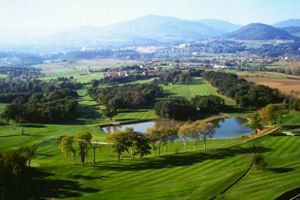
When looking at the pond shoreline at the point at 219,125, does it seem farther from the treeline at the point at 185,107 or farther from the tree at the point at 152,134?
the tree at the point at 152,134

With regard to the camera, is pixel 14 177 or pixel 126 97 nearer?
pixel 14 177

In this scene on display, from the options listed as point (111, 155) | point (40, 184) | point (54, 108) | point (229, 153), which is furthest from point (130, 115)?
point (40, 184)

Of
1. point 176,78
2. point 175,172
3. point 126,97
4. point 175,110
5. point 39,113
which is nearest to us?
point 175,172

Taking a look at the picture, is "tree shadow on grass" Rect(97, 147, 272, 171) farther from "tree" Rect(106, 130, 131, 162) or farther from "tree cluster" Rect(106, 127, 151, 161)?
"tree" Rect(106, 130, 131, 162)

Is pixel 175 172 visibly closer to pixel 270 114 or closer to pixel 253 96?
pixel 270 114

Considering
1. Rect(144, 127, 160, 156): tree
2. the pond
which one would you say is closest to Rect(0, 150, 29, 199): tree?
Rect(144, 127, 160, 156): tree

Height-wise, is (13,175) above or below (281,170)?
above

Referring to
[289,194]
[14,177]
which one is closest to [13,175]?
[14,177]

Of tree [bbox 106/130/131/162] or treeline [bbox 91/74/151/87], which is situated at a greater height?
treeline [bbox 91/74/151/87]
